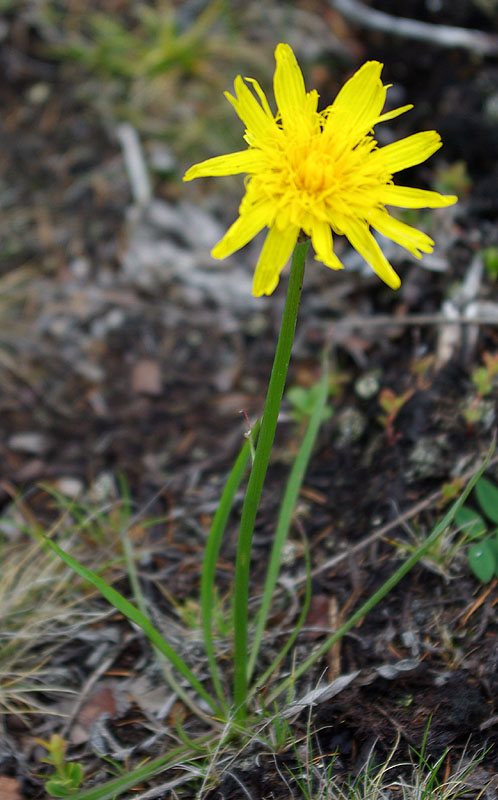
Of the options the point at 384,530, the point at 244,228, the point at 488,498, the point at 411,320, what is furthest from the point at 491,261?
the point at 244,228

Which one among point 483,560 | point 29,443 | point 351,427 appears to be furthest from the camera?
point 29,443

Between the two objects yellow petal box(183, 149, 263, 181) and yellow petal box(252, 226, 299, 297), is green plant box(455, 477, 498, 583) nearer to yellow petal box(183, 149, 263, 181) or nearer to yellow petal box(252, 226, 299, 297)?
yellow petal box(252, 226, 299, 297)

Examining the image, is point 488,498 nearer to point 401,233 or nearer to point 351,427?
point 351,427

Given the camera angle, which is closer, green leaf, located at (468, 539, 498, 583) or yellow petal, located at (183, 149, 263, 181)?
yellow petal, located at (183, 149, 263, 181)

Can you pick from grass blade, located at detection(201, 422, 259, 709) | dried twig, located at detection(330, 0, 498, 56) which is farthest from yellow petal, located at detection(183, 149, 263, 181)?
dried twig, located at detection(330, 0, 498, 56)

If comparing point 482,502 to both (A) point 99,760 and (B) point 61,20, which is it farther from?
(B) point 61,20

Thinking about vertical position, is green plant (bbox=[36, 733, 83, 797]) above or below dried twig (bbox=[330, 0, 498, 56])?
below
